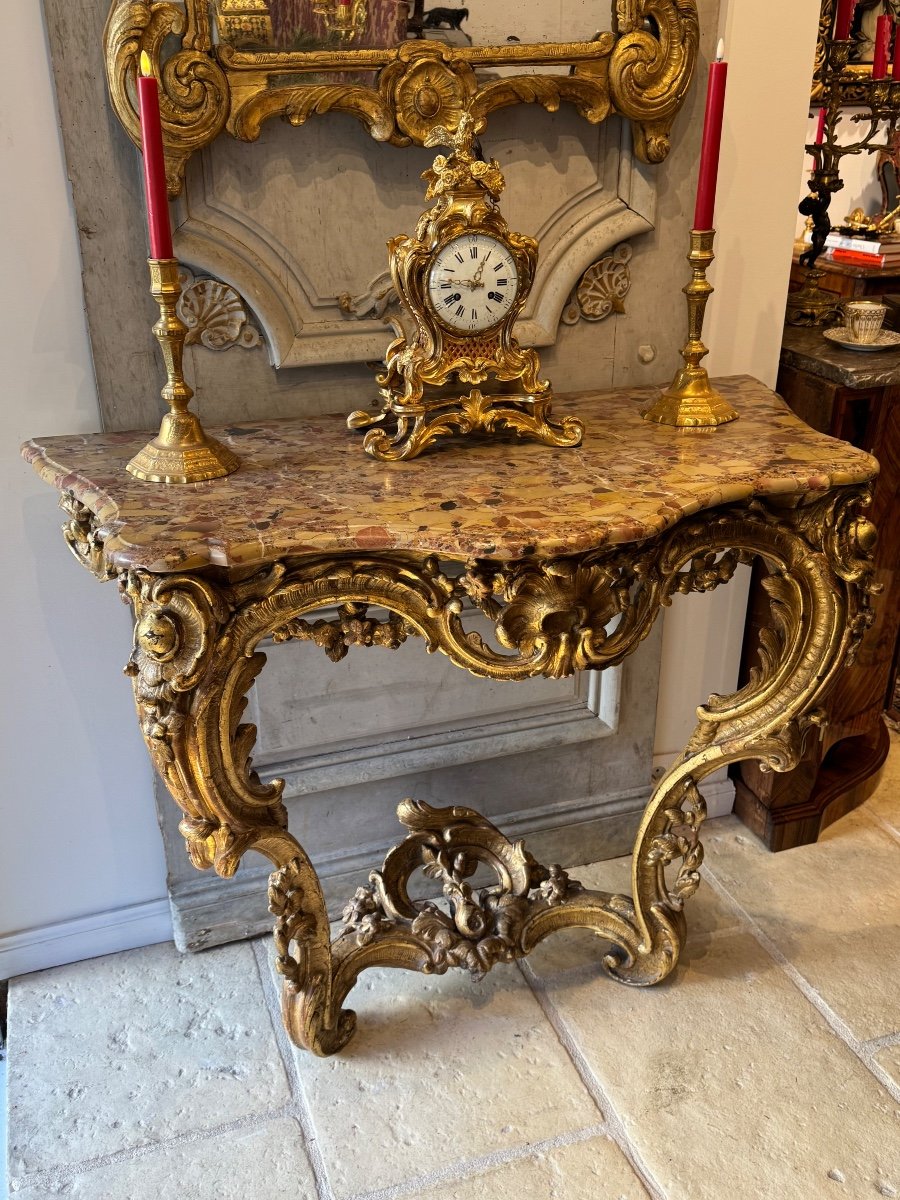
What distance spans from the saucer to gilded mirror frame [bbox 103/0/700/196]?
1.93ft

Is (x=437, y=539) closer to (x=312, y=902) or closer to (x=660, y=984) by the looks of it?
(x=312, y=902)

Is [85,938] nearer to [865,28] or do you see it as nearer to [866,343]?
[866,343]

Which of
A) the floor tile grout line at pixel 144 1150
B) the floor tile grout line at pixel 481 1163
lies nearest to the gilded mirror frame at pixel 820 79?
the floor tile grout line at pixel 481 1163

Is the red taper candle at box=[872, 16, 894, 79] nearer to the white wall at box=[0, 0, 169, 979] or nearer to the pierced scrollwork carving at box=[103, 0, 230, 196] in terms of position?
the pierced scrollwork carving at box=[103, 0, 230, 196]

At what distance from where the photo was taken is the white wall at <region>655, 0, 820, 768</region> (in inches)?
77.7

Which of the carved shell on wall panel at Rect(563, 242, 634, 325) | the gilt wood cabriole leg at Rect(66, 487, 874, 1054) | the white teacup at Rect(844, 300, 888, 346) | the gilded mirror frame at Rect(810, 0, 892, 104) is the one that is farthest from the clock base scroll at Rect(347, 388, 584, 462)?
the gilded mirror frame at Rect(810, 0, 892, 104)

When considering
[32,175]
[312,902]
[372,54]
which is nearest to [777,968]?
[312,902]

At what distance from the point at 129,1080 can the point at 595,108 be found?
186cm

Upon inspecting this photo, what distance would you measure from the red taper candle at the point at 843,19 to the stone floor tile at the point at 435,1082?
2061mm

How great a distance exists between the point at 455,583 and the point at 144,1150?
108 centimetres

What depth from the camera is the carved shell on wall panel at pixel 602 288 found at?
201 centimetres

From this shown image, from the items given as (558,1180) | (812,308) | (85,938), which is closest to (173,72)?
(812,308)

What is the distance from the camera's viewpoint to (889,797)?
8.87 feet

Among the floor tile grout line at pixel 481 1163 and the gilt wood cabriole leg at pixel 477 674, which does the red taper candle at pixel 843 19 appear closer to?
the gilt wood cabriole leg at pixel 477 674
